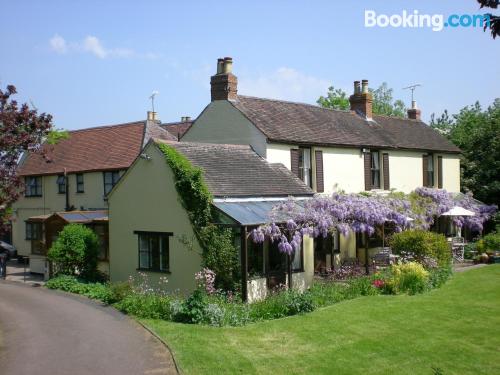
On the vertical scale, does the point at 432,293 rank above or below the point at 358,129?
below

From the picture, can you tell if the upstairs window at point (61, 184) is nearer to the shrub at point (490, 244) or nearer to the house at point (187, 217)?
the house at point (187, 217)

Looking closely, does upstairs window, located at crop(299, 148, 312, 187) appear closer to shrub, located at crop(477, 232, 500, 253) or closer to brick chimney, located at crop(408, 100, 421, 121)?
shrub, located at crop(477, 232, 500, 253)

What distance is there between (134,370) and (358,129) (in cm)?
2169

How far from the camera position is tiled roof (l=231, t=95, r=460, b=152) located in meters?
25.9

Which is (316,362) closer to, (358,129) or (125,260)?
(125,260)

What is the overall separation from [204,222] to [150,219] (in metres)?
3.18

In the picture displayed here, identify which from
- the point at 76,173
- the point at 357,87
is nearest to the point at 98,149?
the point at 76,173

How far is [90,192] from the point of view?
33500 mm

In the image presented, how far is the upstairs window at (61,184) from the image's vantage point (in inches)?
1383

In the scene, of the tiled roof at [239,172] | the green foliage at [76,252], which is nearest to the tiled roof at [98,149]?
the green foliage at [76,252]

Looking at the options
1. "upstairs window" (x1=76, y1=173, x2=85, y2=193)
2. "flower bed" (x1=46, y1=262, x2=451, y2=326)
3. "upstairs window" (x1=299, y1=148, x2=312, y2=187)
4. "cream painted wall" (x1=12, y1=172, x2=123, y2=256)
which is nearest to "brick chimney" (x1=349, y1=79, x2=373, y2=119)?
"upstairs window" (x1=299, y1=148, x2=312, y2=187)

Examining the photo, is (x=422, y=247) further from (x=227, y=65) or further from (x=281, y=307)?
(x=227, y=65)

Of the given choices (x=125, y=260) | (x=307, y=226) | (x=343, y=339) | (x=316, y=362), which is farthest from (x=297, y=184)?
(x=316, y=362)

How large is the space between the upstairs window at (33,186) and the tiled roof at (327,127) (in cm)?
1708
